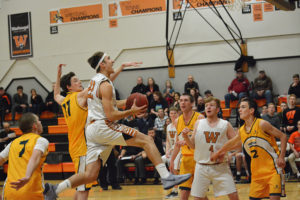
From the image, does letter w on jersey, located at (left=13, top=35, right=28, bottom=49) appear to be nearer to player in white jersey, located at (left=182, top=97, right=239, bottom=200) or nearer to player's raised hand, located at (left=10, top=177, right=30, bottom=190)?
player in white jersey, located at (left=182, top=97, right=239, bottom=200)

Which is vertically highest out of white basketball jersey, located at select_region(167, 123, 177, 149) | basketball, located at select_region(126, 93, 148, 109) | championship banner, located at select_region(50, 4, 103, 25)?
championship banner, located at select_region(50, 4, 103, 25)

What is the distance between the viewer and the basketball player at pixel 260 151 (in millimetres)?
5379

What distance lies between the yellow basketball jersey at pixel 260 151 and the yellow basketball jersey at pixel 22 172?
9.05ft

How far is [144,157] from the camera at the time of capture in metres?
11.3

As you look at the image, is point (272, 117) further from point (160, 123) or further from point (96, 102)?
point (96, 102)

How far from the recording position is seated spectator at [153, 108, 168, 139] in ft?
38.9

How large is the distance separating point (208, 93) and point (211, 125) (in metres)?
8.39

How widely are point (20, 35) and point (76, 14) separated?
2.80 meters

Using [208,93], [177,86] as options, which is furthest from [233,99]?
[177,86]

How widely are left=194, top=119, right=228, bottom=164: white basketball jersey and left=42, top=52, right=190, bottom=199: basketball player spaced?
46.4 inches

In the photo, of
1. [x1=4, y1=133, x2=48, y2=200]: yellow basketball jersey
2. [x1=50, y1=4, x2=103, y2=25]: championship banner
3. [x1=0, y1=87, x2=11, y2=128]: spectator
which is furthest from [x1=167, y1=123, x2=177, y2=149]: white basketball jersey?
[x1=0, y1=87, x2=11, y2=128]: spectator

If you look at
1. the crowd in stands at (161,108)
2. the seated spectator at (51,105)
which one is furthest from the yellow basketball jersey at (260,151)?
the seated spectator at (51,105)

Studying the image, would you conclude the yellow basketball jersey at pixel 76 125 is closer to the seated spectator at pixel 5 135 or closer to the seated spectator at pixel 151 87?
the seated spectator at pixel 5 135

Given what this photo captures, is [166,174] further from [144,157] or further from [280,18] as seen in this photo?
[280,18]
